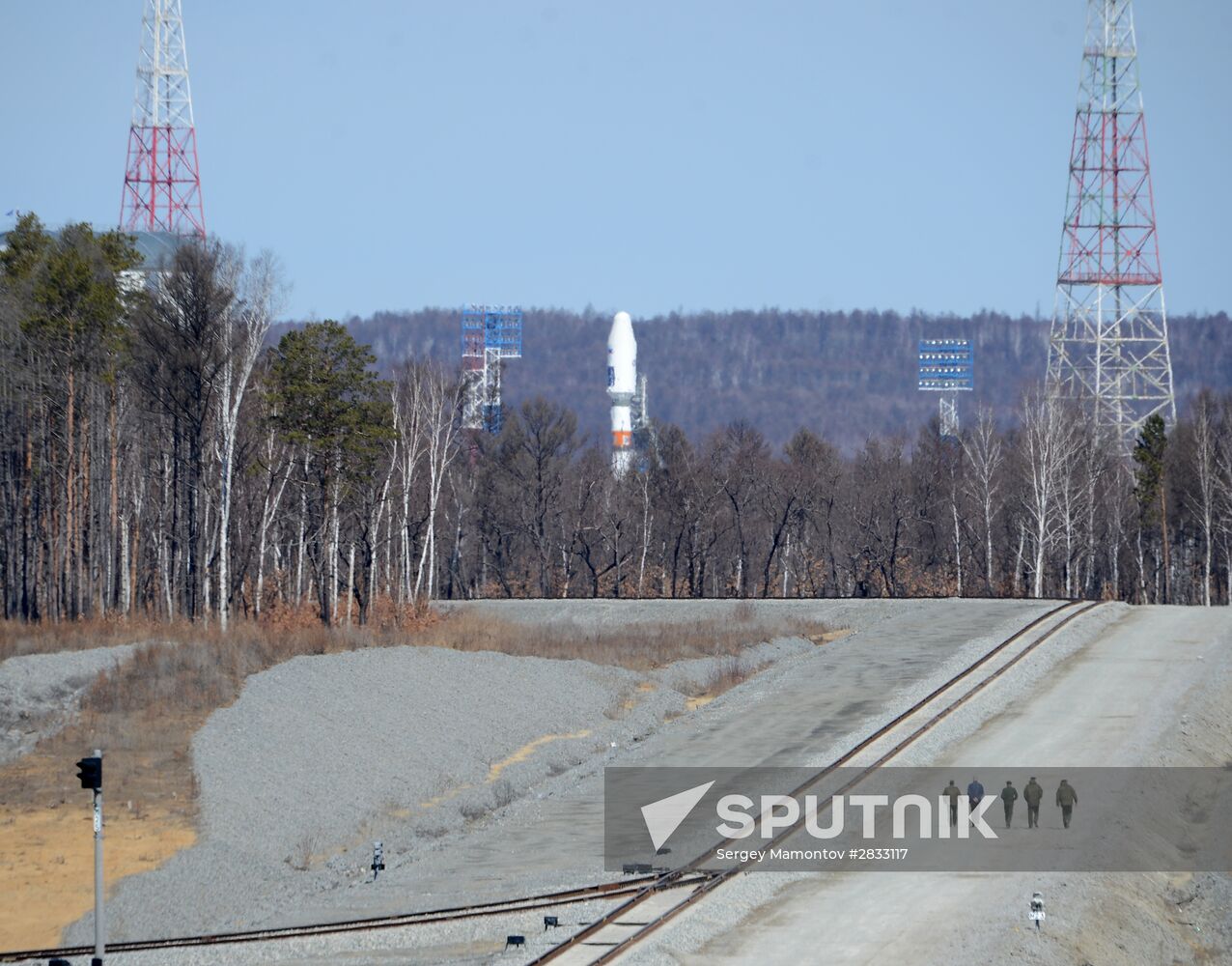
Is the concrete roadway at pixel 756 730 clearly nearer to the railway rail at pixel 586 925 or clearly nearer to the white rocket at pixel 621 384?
the railway rail at pixel 586 925

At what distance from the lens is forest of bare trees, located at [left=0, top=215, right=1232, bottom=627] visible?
49219 millimetres

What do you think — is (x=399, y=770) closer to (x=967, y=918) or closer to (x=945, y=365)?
(x=967, y=918)

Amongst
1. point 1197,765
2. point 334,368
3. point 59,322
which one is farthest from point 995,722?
point 59,322

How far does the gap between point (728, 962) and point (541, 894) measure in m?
4.19

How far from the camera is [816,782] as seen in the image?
87.0 feet

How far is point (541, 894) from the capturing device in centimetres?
2050

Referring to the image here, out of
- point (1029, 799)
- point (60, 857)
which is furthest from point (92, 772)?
point (1029, 799)

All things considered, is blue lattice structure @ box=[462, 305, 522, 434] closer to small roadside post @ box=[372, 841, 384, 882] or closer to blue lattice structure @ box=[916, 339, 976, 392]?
blue lattice structure @ box=[916, 339, 976, 392]

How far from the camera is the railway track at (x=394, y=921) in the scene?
19547 millimetres

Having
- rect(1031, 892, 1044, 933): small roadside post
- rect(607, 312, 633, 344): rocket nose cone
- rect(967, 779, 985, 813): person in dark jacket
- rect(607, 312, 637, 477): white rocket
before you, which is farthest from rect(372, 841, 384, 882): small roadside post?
rect(607, 312, 633, 344): rocket nose cone

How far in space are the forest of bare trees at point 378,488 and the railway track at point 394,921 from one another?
25.1m

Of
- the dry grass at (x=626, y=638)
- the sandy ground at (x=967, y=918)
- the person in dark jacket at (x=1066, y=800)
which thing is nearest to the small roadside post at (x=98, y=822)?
the sandy ground at (x=967, y=918)

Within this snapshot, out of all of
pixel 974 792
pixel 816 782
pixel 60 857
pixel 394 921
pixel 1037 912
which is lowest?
pixel 60 857

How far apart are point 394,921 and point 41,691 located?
18.6 m
